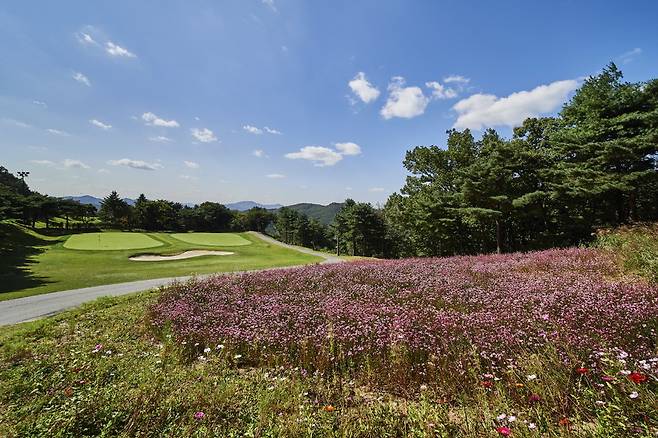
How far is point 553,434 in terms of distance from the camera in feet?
8.70

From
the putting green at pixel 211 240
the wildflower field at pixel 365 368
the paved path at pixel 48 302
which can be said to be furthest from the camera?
the putting green at pixel 211 240

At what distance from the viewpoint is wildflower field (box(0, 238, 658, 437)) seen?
3184 mm

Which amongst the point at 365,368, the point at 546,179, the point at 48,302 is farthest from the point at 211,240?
the point at 365,368

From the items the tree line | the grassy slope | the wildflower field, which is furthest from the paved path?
the tree line

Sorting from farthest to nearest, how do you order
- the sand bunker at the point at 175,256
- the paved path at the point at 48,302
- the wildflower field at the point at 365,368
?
the sand bunker at the point at 175,256 → the paved path at the point at 48,302 → the wildflower field at the point at 365,368

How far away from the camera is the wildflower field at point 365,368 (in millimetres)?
3184

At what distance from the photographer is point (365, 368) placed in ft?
15.4

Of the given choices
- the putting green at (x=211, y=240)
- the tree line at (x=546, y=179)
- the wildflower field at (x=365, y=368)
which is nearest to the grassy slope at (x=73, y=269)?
the tree line at (x=546, y=179)

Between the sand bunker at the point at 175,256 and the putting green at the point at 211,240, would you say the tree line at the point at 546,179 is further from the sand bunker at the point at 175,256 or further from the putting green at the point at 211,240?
the putting green at the point at 211,240

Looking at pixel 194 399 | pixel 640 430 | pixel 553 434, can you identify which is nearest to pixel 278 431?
pixel 194 399

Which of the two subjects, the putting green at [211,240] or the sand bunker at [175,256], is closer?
the sand bunker at [175,256]

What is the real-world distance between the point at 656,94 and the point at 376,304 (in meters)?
23.5

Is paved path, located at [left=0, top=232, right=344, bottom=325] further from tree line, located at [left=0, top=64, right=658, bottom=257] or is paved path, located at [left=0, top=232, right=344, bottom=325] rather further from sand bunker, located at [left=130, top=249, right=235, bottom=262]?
tree line, located at [left=0, top=64, right=658, bottom=257]

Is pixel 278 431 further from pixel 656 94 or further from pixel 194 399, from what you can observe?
pixel 656 94
